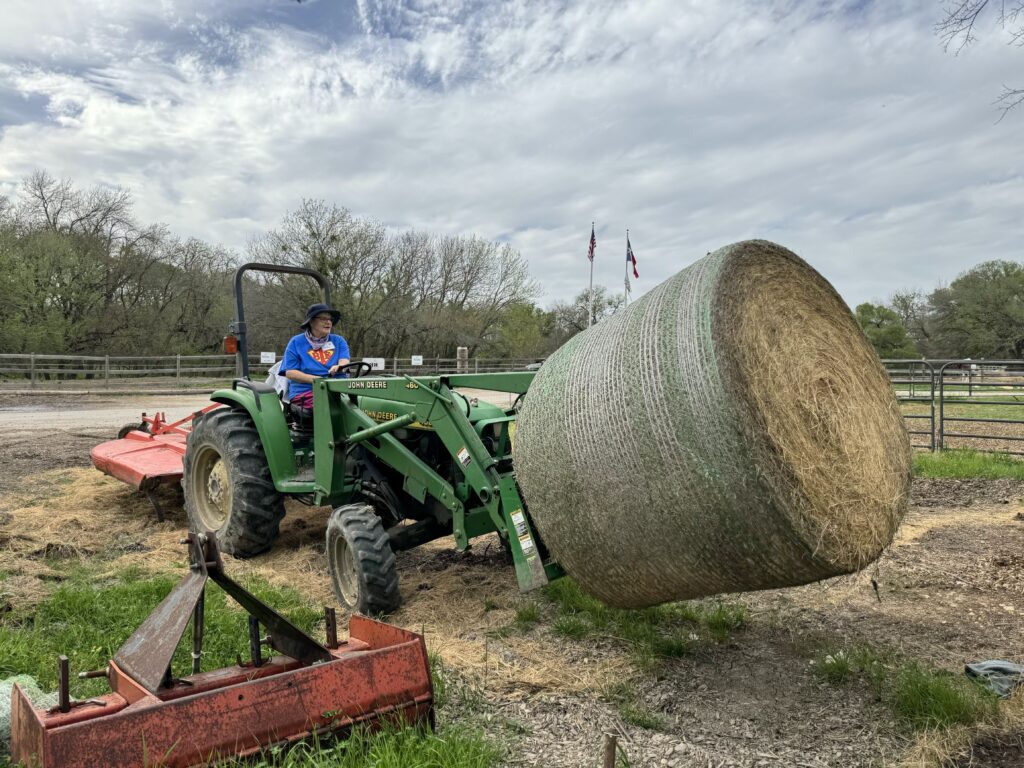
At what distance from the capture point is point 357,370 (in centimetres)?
600

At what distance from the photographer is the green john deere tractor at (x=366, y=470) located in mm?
4516

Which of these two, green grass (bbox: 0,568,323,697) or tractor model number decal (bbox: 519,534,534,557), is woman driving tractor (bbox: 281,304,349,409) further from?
tractor model number decal (bbox: 519,534,534,557)

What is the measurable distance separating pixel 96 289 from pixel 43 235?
8.29 feet

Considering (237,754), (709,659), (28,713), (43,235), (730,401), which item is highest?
(43,235)

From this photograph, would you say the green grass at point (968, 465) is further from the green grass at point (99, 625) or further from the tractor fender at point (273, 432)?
the green grass at point (99, 625)

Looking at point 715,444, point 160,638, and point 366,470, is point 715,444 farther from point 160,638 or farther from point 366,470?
point 366,470

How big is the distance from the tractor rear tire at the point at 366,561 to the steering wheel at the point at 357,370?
1.26 m

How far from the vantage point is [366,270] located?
33625mm

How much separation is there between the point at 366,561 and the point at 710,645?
1919mm

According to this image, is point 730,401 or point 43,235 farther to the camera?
point 43,235

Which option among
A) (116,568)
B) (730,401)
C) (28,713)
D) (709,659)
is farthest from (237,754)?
(116,568)

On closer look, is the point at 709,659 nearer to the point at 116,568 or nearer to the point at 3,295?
the point at 116,568

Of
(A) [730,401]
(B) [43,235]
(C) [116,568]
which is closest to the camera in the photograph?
(A) [730,401]

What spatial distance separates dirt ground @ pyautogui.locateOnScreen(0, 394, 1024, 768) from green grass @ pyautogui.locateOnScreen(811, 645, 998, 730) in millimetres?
76
